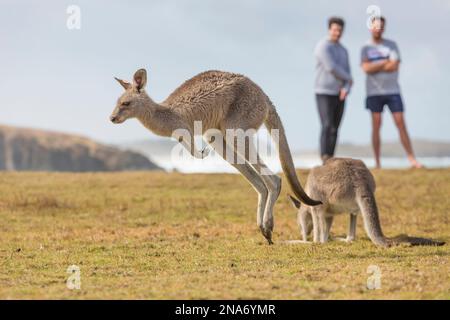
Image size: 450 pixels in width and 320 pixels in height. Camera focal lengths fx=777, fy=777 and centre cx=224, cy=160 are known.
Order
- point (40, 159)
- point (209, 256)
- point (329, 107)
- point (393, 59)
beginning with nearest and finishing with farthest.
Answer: point (209, 256) → point (329, 107) → point (393, 59) → point (40, 159)

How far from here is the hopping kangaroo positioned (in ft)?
31.8

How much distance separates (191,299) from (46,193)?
11.3m

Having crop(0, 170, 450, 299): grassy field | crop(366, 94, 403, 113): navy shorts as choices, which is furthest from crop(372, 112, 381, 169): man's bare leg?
crop(0, 170, 450, 299): grassy field

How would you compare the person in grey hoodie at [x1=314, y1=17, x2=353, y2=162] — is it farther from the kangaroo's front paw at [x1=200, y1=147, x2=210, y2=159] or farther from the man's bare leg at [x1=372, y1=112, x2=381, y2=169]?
the kangaroo's front paw at [x1=200, y1=147, x2=210, y2=159]

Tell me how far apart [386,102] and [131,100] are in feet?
32.7

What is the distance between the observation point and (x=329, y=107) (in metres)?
16.5

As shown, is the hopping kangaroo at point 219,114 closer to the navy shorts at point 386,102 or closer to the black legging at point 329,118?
the black legging at point 329,118

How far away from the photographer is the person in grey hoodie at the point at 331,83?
53.6ft

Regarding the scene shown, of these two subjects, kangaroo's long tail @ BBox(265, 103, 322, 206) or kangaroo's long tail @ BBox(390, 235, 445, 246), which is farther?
kangaroo's long tail @ BBox(265, 103, 322, 206)

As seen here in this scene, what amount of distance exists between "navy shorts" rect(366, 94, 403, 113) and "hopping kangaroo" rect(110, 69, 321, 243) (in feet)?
27.2

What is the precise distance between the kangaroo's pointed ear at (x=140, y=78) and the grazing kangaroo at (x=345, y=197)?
272 cm

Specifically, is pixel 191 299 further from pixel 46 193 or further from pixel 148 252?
pixel 46 193

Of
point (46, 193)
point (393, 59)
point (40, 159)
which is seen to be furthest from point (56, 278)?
point (40, 159)

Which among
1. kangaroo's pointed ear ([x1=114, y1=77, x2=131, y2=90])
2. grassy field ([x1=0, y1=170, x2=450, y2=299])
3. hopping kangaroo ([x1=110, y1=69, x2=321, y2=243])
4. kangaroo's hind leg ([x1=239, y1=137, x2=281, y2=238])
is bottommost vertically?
grassy field ([x1=0, y1=170, x2=450, y2=299])
